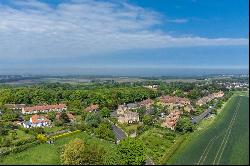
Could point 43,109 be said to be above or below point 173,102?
below

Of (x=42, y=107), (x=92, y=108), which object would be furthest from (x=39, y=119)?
(x=92, y=108)

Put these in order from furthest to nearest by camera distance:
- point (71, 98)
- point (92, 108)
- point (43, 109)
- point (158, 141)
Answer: point (71, 98) < point (43, 109) < point (92, 108) < point (158, 141)

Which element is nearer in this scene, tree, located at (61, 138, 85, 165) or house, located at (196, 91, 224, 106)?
tree, located at (61, 138, 85, 165)

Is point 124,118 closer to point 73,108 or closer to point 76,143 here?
point 73,108

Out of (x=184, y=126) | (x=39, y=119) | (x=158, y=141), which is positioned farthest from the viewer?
(x=39, y=119)

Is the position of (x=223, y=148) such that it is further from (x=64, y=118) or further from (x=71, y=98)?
(x=71, y=98)

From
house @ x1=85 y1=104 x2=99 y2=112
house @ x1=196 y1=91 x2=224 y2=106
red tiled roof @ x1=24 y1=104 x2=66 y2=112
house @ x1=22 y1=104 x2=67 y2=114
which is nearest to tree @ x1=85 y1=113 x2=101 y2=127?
house @ x1=85 y1=104 x2=99 y2=112

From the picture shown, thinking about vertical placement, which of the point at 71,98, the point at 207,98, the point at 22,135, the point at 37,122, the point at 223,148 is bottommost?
the point at 22,135

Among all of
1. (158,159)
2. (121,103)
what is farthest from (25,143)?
(121,103)

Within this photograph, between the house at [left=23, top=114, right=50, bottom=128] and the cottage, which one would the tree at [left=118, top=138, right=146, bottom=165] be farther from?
the cottage
